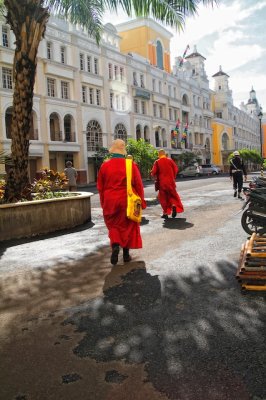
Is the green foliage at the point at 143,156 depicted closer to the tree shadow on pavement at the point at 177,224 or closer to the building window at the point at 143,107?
the tree shadow on pavement at the point at 177,224

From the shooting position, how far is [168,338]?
2.78m

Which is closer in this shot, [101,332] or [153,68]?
[101,332]

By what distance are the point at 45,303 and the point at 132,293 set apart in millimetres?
858

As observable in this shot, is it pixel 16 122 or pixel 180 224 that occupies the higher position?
pixel 16 122

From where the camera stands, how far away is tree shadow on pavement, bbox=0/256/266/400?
86.9 inches

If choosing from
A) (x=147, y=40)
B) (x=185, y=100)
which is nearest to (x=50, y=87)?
(x=147, y=40)

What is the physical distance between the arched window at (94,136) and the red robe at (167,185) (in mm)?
25359

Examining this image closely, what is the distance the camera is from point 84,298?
12.3 ft

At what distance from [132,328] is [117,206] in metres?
2.34

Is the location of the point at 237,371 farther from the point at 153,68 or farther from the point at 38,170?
the point at 153,68

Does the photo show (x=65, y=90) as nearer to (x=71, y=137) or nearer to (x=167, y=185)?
(x=71, y=137)

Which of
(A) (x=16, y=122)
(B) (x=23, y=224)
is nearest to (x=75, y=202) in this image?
(B) (x=23, y=224)

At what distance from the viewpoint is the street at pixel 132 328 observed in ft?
7.29

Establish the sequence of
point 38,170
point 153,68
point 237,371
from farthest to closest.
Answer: point 153,68 → point 38,170 → point 237,371
